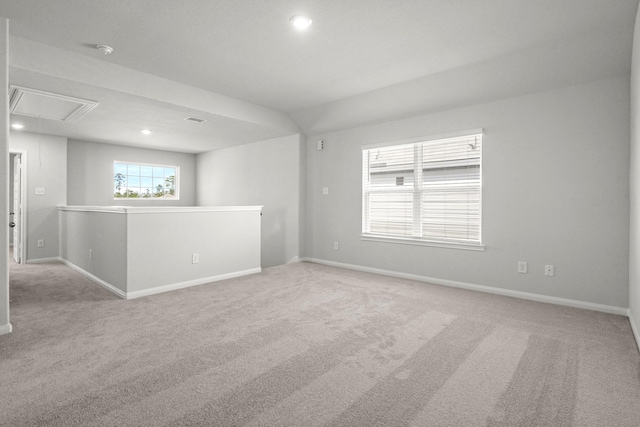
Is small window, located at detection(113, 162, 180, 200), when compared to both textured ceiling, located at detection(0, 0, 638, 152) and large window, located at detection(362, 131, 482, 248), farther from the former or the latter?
large window, located at detection(362, 131, 482, 248)

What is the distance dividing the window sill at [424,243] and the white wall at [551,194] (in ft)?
0.22

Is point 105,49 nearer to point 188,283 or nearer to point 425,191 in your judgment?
point 188,283

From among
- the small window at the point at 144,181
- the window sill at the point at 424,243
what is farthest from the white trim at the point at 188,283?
the small window at the point at 144,181

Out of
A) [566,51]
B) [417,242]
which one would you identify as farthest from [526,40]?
[417,242]

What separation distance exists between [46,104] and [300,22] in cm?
338

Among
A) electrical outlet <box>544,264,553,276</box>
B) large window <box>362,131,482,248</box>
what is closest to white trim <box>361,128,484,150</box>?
large window <box>362,131,482,248</box>

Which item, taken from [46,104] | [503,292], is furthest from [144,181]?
[503,292]

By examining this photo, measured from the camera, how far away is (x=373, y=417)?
1610 millimetres

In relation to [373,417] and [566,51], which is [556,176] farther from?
[373,417]

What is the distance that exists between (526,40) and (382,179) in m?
2.47

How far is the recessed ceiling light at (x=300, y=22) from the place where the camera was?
2652 mm

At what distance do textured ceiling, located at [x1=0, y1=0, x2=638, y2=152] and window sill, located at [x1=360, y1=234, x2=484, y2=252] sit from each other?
5.78ft

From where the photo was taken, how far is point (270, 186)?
631 cm

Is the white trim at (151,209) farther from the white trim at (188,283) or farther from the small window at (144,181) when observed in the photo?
the small window at (144,181)
